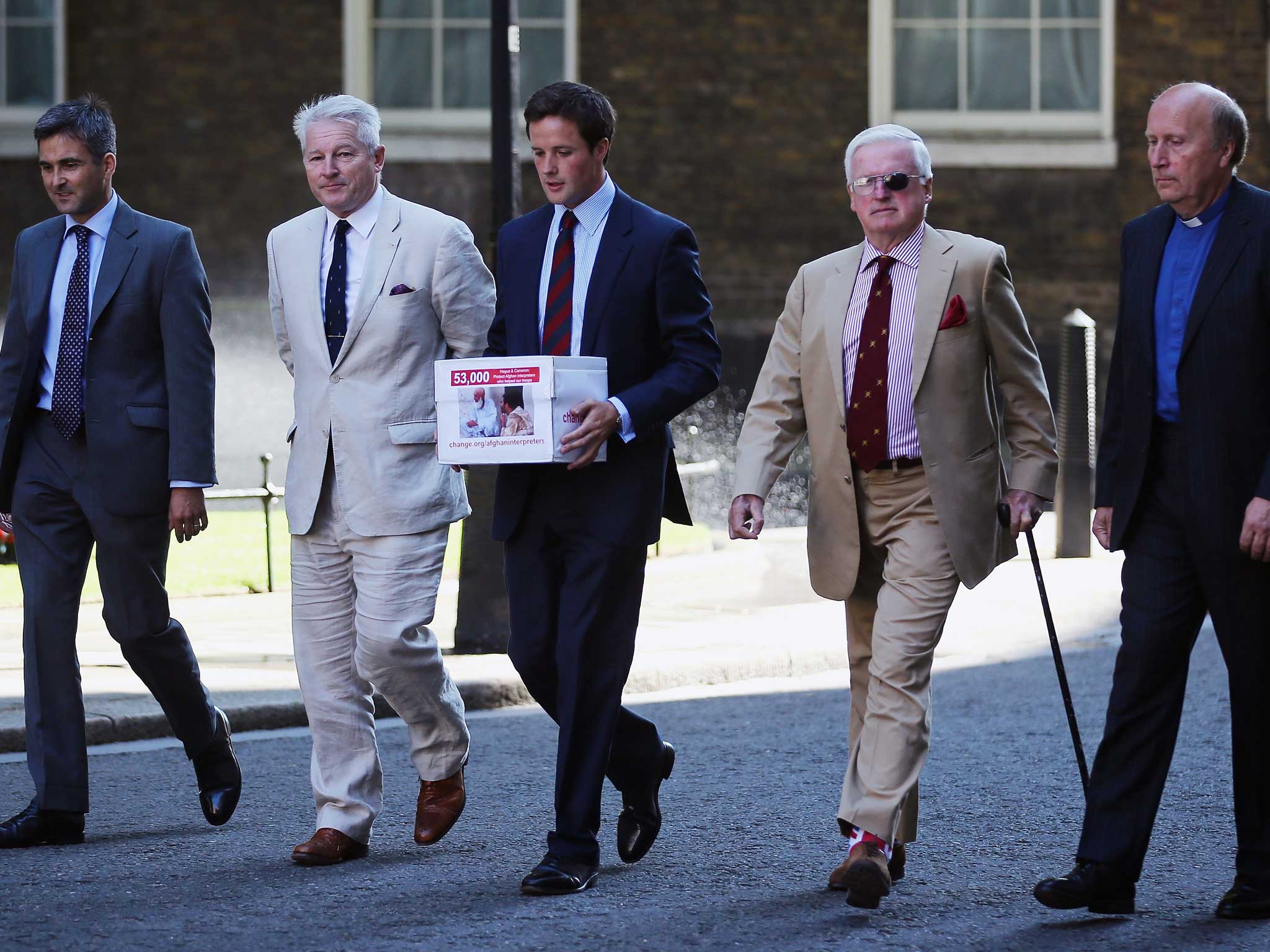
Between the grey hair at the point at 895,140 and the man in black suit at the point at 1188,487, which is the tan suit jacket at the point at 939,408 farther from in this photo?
the man in black suit at the point at 1188,487

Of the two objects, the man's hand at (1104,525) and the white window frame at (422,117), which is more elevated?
the white window frame at (422,117)

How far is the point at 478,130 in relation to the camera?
663 inches

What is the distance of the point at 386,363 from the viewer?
5.57 meters

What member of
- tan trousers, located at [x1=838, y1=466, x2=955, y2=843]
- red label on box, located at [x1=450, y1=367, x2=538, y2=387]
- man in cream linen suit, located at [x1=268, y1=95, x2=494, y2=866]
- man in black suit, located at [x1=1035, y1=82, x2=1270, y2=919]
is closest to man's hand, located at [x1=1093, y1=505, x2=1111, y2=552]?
man in black suit, located at [x1=1035, y1=82, x2=1270, y2=919]

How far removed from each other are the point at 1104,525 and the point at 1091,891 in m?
0.93

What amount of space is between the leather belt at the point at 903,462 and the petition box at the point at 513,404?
2.43 ft

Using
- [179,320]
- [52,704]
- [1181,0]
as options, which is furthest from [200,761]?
[1181,0]

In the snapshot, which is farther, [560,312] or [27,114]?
[27,114]

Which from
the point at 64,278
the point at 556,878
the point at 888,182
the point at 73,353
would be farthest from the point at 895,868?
the point at 64,278

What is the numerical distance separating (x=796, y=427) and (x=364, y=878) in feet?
5.50

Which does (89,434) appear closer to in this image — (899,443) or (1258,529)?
(899,443)

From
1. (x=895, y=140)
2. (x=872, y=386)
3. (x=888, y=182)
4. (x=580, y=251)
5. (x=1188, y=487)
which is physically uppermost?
(x=895, y=140)

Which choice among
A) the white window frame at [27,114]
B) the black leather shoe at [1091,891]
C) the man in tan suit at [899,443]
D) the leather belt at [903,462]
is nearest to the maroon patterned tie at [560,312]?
the man in tan suit at [899,443]

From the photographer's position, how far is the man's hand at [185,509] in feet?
18.9
